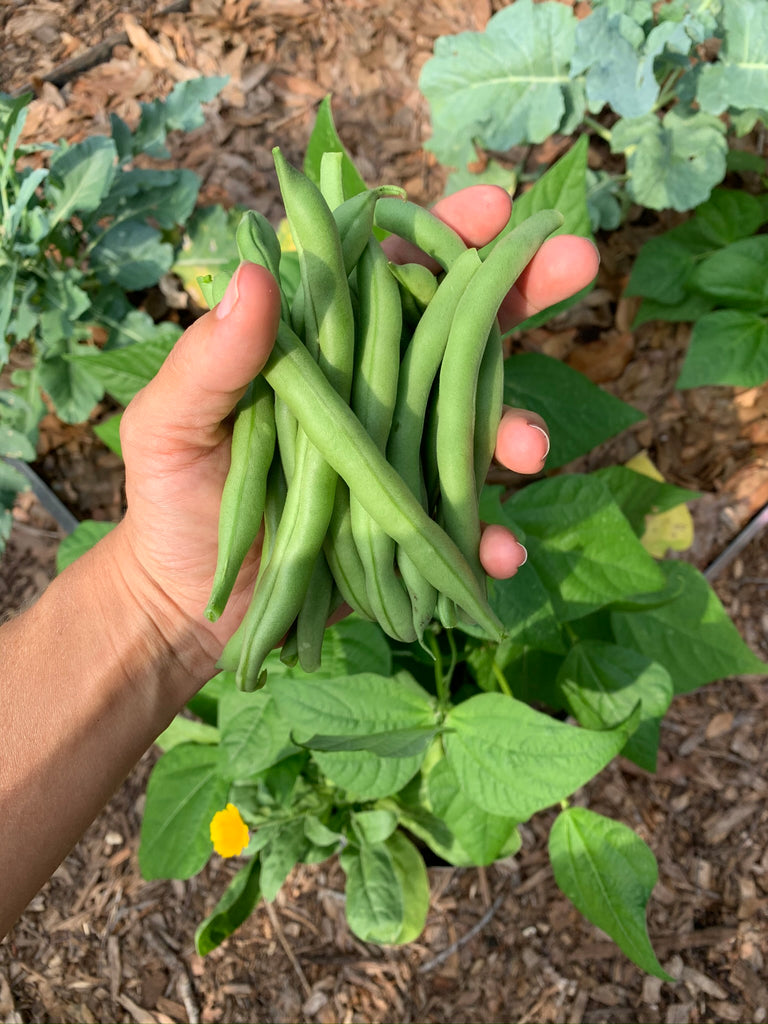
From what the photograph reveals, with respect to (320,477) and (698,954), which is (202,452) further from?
(698,954)

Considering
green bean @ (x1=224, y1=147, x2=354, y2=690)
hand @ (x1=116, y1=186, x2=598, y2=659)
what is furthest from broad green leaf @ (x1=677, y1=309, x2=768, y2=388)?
green bean @ (x1=224, y1=147, x2=354, y2=690)

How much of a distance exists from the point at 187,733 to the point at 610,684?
1335 mm

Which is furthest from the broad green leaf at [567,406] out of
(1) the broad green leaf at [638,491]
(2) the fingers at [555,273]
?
(2) the fingers at [555,273]

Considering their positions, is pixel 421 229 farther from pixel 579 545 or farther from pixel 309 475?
pixel 579 545

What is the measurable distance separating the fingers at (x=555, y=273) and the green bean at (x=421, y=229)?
223 mm

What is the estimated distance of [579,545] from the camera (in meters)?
2.15

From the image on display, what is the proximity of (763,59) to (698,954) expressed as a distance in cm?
307

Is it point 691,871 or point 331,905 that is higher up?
point 331,905

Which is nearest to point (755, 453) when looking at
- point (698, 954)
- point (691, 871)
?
point (691, 871)

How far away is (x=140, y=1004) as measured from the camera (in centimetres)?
285

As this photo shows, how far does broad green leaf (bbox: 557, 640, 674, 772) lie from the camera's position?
215cm

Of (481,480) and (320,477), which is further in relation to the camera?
(481,480)

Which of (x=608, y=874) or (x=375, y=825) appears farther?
(x=375, y=825)

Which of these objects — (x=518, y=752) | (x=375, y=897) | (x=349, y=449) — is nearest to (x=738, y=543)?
(x=518, y=752)
